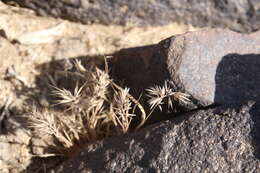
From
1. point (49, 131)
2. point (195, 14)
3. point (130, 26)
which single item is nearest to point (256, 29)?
point (195, 14)

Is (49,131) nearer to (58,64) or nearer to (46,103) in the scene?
(46,103)

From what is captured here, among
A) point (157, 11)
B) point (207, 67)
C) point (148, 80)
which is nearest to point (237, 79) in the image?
point (207, 67)

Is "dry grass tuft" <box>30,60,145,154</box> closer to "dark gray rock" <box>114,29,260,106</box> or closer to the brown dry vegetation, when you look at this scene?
the brown dry vegetation

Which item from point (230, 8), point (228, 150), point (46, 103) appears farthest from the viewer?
point (230, 8)

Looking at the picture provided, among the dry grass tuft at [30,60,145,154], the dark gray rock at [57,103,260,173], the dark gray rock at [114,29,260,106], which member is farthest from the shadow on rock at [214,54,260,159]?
the dry grass tuft at [30,60,145,154]

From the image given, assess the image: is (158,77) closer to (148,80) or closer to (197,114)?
(148,80)

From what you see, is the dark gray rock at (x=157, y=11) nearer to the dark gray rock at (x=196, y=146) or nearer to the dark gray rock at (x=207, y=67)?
the dark gray rock at (x=207, y=67)

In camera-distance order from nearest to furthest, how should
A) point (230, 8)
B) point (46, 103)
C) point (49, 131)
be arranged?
point (49, 131), point (46, 103), point (230, 8)

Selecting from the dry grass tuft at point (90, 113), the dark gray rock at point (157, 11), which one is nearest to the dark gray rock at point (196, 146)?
the dry grass tuft at point (90, 113)
